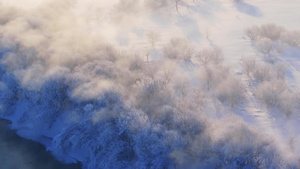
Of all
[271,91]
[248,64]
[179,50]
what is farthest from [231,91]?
[179,50]

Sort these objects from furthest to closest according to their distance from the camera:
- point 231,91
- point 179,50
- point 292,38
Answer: point 292,38 → point 179,50 → point 231,91

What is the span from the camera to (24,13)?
32562mm

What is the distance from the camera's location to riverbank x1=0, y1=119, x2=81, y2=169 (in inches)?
690

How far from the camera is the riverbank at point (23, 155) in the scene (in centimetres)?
1753

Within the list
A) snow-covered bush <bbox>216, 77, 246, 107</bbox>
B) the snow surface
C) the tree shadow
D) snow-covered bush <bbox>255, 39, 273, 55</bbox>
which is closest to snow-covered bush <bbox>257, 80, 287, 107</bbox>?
the snow surface

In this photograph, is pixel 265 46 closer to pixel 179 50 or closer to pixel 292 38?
pixel 292 38

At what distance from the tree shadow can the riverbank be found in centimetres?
2408

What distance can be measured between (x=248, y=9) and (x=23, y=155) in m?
26.5

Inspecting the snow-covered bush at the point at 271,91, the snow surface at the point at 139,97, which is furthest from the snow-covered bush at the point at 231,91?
the snow-covered bush at the point at 271,91

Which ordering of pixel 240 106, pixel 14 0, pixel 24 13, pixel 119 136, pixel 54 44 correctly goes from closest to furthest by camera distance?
1. pixel 119 136
2. pixel 240 106
3. pixel 54 44
4. pixel 24 13
5. pixel 14 0

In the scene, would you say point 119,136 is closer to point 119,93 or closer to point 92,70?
point 119,93

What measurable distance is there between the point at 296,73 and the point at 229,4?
15444 millimetres

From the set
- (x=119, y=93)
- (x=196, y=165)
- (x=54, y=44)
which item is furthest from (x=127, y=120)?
(x=54, y=44)

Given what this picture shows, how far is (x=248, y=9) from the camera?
110 ft
